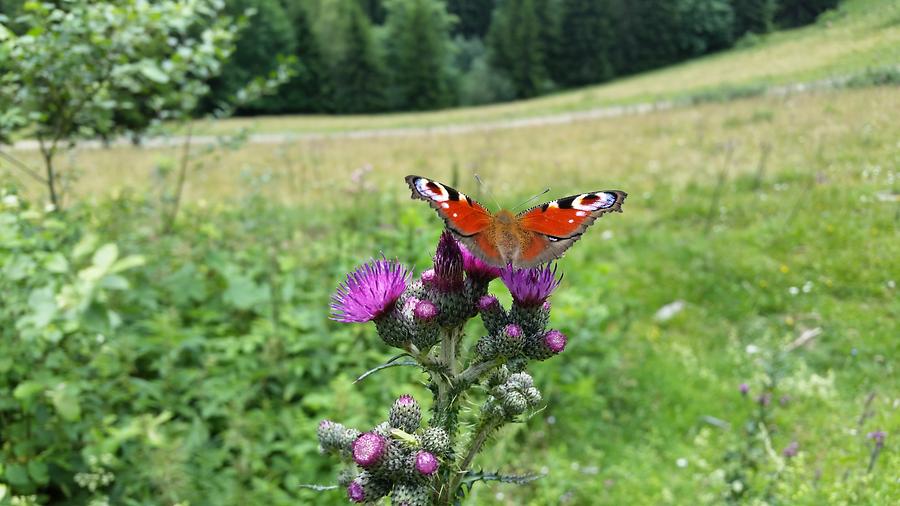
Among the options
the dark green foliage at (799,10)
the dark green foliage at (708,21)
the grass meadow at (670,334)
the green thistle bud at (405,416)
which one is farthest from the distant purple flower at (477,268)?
the dark green foliage at (708,21)

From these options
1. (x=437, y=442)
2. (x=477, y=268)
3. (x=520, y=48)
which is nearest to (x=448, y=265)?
(x=477, y=268)

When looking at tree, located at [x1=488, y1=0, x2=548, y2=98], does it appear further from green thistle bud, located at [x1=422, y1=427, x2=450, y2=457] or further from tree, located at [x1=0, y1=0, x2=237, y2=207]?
green thistle bud, located at [x1=422, y1=427, x2=450, y2=457]

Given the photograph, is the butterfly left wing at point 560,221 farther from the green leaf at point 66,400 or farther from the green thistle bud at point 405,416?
the green leaf at point 66,400

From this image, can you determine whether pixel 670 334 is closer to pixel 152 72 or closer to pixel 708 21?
pixel 152 72

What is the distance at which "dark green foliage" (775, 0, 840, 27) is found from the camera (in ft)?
15.7

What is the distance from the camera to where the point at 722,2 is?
10.3 metres

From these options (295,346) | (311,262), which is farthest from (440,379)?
(311,262)

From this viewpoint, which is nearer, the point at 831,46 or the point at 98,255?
the point at 98,255

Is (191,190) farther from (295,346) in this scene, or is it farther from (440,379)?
(440,379)

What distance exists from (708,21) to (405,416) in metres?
14.8

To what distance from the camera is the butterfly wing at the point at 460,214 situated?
5.59ft

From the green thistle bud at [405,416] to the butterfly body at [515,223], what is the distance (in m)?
0.49

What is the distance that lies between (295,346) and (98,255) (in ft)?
5.98

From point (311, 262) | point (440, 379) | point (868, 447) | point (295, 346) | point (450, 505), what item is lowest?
point (311, 262)
